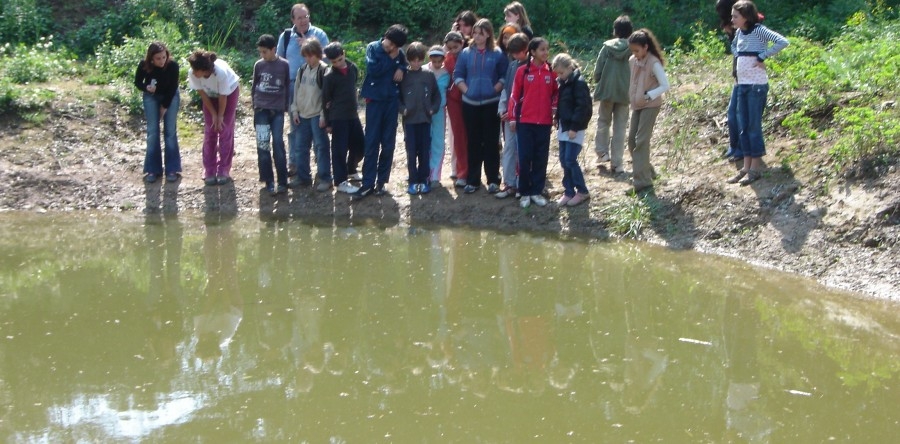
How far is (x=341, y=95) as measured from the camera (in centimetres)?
1003

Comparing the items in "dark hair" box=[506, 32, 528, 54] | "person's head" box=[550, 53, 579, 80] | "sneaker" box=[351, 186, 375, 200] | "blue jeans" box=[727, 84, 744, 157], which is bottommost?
"sneaker" box=[351, 186, 375, 200]

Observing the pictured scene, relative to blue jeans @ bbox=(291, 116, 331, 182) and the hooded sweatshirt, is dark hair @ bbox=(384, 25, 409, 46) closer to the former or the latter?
blue jeans @ bbox=(291, 116, 331, 182)

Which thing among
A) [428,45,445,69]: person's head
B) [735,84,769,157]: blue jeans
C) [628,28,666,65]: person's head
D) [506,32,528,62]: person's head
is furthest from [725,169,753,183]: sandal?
[428,45,445,69]: person's head

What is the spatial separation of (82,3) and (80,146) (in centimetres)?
360

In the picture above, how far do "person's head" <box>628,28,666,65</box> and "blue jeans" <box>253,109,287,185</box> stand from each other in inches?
131

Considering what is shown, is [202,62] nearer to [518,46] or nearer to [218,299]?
[518,46]

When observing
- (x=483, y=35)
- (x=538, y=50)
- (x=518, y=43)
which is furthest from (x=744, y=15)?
(x=483, y=35)

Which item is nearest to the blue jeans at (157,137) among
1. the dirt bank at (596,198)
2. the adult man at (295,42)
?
the dirt bank at (596,198)

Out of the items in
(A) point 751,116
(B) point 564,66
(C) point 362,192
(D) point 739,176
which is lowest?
(C) point 362,192

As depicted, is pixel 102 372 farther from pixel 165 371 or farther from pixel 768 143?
pixel 768 143

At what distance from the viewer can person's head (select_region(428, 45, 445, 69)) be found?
10.1m

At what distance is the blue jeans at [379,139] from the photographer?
10117 mm

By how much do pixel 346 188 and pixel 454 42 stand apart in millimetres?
1710

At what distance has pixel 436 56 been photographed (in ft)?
33.1
